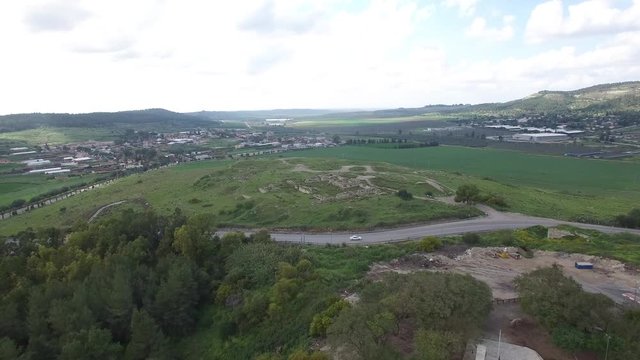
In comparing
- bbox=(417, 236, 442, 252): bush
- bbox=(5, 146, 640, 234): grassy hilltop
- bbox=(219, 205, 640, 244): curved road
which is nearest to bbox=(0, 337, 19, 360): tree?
bbox=(219, 205, 640, 244): curved road

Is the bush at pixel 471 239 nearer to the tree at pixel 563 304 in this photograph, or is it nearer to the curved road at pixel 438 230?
the curved road at pixel 438 230

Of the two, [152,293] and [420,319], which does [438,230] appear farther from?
[152,293]

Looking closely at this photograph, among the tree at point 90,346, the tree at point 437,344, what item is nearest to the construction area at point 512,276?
the tree at point 437,344

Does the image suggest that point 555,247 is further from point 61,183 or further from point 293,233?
point 61,183

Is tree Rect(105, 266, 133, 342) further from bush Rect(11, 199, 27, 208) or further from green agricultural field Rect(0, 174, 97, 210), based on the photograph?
green agricultural field Rect(0, 174, 97, 210)

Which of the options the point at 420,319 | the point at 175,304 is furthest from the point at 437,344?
the point at 175,304

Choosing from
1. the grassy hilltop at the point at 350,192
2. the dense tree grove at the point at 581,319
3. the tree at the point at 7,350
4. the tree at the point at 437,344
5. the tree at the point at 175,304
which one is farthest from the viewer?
the grassy hilltop at the point at 350,192
